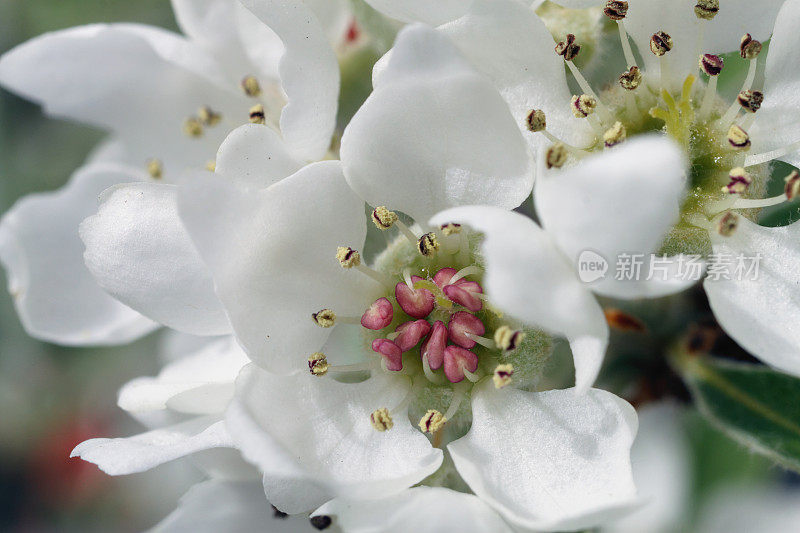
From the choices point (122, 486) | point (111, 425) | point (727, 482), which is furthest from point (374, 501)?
point (122, 486)

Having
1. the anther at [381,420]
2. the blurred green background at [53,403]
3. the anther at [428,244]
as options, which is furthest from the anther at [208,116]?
the blurred green background at [53,403]

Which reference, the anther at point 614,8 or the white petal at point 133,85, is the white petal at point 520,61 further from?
the white petal at point 133,85

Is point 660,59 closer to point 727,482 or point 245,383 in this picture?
point 245,383

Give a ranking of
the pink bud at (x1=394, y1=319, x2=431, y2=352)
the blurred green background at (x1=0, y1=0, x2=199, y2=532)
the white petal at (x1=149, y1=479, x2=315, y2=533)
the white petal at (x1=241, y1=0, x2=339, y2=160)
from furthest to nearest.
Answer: the blurred green background at (x1=0, y1=0, x2=199, y2=532) → the white petal at (x1=149, y1=479, x2=315, y2=533) → the pink bud at (x1=394, y1=319, x2=431, y2=352) → the white petal at (x1=241, y1=0, x2=339, y2=160)

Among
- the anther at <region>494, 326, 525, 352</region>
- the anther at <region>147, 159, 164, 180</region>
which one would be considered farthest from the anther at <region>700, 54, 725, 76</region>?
the anther at <region>147, 159, 164, 180</region>

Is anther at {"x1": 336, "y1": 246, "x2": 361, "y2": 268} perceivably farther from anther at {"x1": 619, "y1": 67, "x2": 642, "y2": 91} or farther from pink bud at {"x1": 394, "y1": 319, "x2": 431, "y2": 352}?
anther at {"x1": 619, "y1": 67, "x2": 642, "y2": 91}

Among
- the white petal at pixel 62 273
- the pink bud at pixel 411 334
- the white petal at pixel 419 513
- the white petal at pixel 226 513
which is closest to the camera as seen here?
the white petal at pixel 419 513

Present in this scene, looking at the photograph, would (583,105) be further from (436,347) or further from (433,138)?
(436,347)
